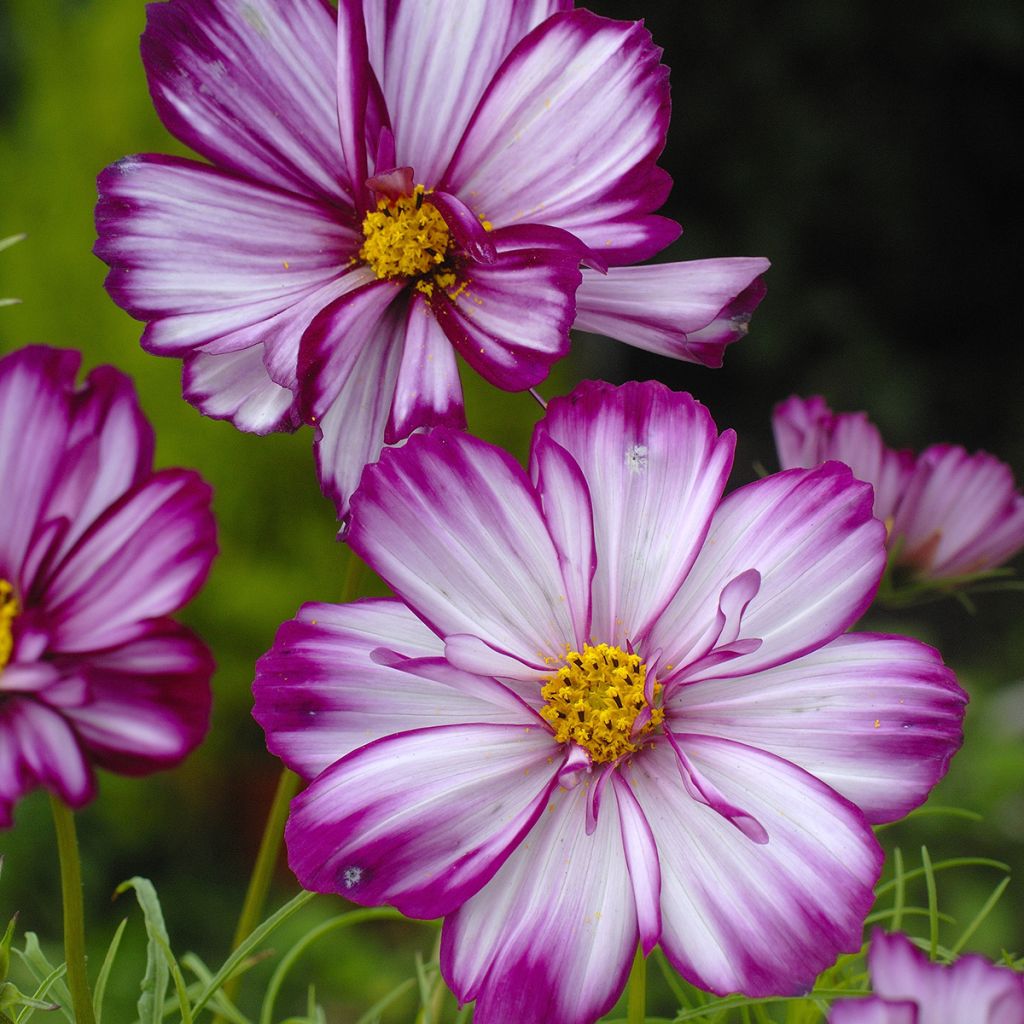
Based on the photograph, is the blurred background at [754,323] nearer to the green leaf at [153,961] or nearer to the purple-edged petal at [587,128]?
the green leaf at [153,961]

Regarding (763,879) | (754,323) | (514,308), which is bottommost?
(754,323)

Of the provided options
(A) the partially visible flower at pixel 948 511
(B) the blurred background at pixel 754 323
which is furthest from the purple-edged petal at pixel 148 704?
(B) the blurred background at pixel 754 323

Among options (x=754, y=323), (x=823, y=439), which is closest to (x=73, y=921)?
(x=823, y=439)

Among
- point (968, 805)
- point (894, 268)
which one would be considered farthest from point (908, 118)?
point (968, 805)

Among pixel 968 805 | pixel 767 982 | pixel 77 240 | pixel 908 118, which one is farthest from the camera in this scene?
pixel 908 118

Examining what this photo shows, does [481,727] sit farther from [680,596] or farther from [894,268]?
[894,268]

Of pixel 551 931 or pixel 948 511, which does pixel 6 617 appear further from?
pixel 948 511
